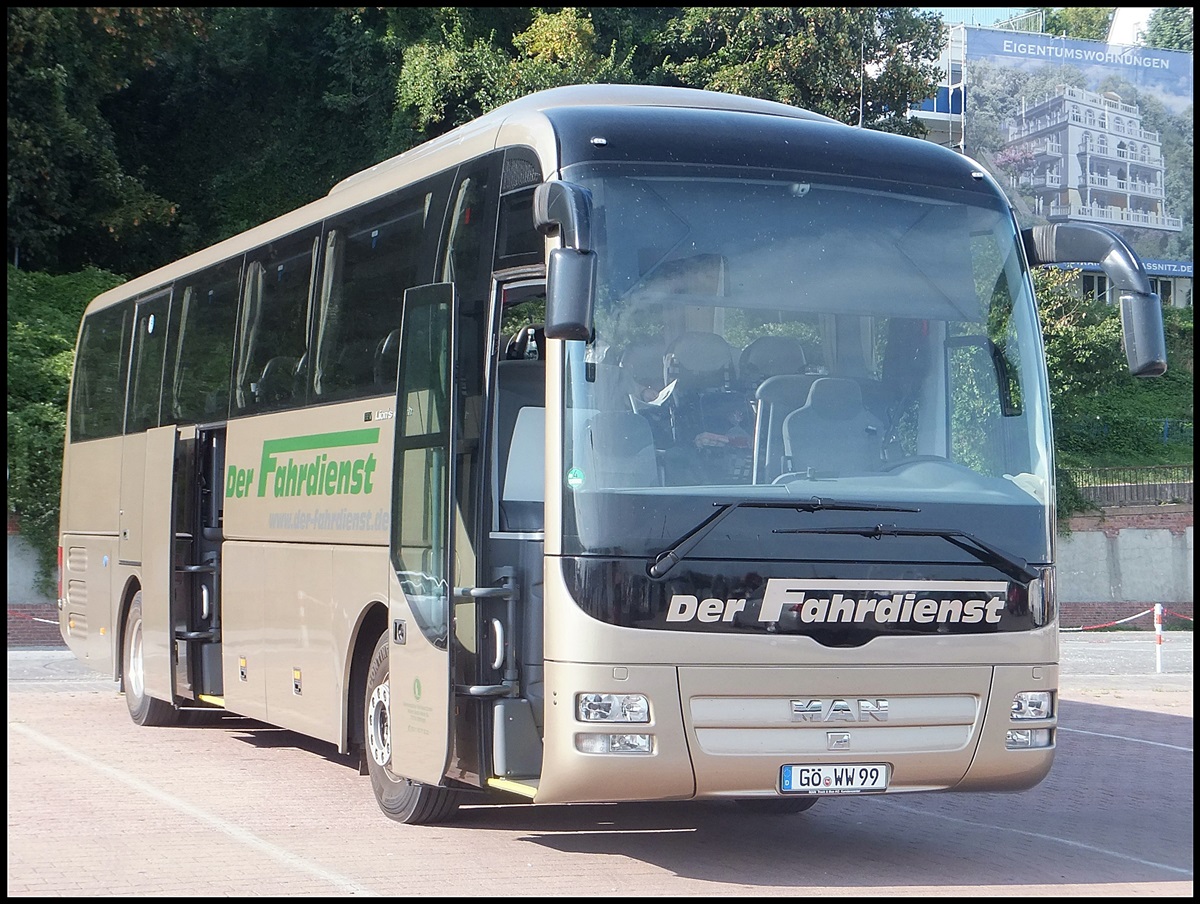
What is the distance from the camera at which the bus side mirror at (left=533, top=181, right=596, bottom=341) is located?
7250 millimetres

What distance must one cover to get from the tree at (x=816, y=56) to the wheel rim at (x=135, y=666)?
21.6m

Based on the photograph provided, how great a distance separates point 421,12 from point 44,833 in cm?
2980

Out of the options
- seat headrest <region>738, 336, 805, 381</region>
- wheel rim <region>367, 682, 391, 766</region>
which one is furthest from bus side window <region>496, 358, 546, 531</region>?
wheel rim <region>367, 682, 391, 766</region>

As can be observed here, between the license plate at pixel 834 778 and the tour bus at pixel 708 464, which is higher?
the tour bus at pixel 708 464

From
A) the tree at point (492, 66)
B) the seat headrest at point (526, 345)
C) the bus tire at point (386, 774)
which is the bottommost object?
the bus tire at point (386, 774)

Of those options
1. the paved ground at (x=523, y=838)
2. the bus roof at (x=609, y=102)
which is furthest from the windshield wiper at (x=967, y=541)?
the bus roof at (x=609, y=102)

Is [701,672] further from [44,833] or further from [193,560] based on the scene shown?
[193,560]

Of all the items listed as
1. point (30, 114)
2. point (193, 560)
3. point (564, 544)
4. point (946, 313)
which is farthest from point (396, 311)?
point (30, 114)

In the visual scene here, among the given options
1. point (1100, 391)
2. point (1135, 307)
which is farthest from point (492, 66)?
point (1135, 307)

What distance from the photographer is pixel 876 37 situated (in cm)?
3478

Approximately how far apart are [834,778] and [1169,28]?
73.2 meters

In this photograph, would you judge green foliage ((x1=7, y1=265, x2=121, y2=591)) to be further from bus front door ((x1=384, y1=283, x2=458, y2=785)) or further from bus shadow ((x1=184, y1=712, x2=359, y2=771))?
bus front door ((x1=384, y1=283, x2=458, y2=785))

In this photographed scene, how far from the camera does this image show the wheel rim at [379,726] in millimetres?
9383

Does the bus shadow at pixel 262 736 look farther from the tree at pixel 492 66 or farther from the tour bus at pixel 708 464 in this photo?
the tree at pixel 492 66
